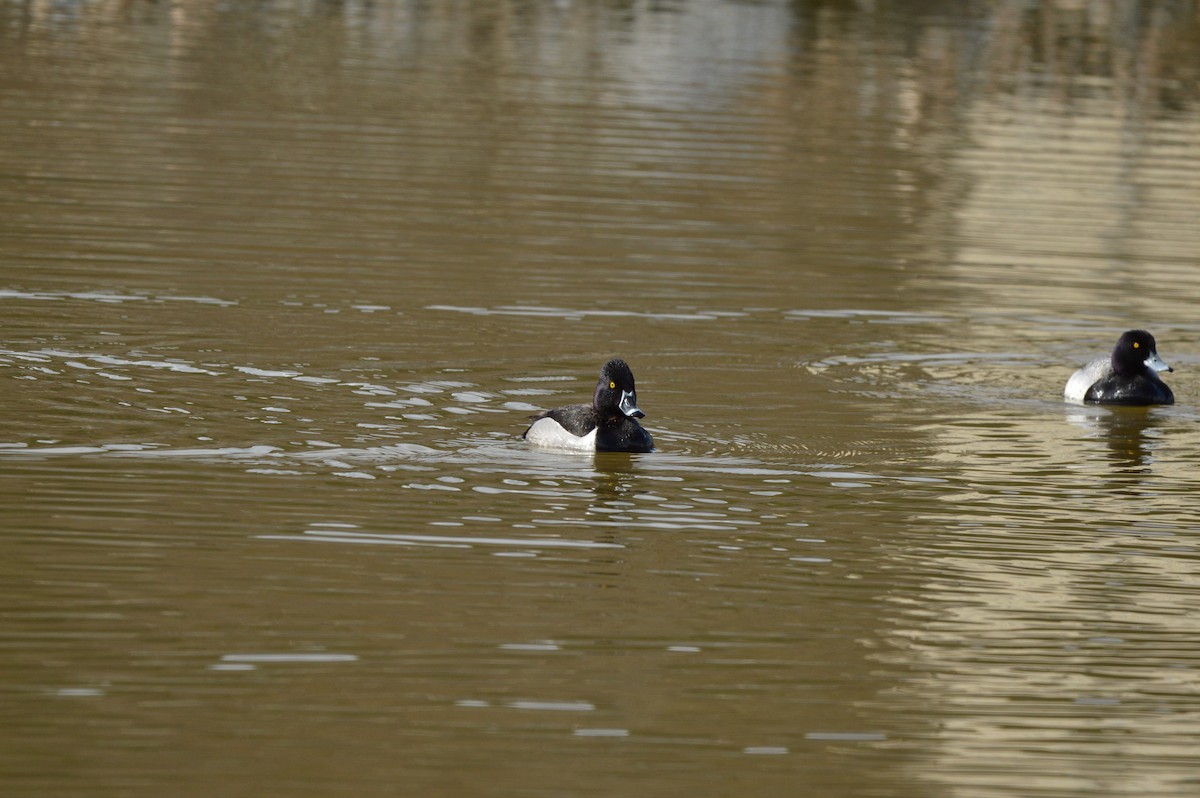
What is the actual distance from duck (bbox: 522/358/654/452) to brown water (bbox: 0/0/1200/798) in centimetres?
32

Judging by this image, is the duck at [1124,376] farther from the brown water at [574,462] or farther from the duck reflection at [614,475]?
the duck reflection at [614,475]

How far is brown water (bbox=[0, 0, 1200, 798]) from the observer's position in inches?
405

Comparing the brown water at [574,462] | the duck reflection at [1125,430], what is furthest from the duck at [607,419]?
the duck reflection at [1125,430]

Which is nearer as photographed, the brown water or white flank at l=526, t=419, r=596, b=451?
the brown water

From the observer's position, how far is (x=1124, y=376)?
18766mm

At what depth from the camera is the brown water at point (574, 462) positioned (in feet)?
33.7

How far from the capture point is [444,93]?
39281 mm

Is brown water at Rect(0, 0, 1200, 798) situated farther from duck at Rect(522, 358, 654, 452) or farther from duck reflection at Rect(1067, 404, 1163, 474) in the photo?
duck at Rect(522, 358, 654, 452)

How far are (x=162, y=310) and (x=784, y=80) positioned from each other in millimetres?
25970

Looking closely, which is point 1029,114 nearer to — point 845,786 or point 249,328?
point 249,328

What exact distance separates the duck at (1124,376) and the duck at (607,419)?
4803 mm

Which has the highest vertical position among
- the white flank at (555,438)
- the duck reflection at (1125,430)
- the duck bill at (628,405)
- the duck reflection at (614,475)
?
the duck bill at (628,405)

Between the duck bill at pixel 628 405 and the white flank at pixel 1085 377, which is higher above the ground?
the duck bill at pixel 628 405

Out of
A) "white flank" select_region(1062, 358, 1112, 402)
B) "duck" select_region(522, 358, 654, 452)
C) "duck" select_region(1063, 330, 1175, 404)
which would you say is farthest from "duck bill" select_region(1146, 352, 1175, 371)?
"duck" select_region(522, 358, 654, 452)
